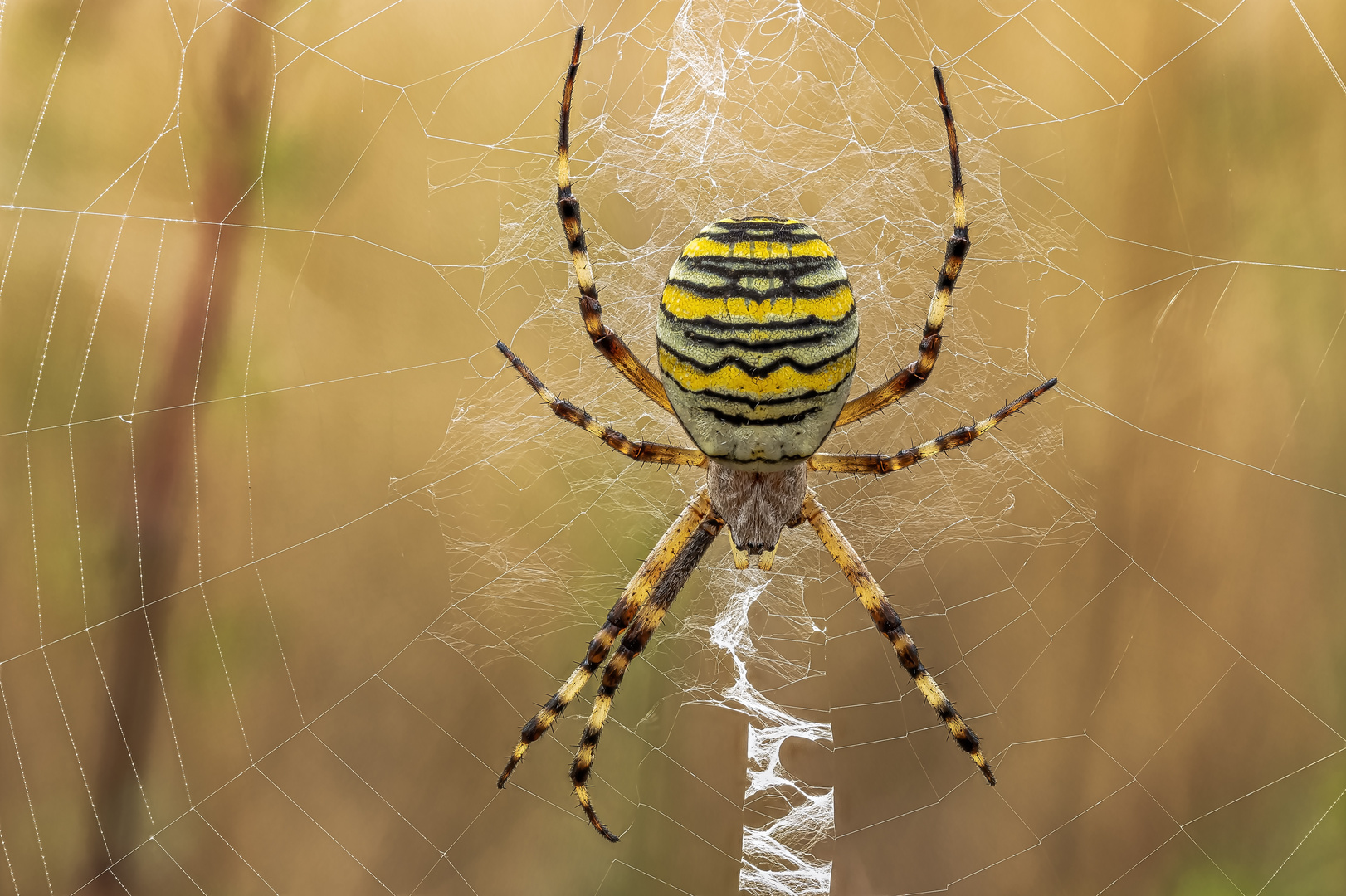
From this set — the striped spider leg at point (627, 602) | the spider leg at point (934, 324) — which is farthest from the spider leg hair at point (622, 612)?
the spider leg at point (934, 324)

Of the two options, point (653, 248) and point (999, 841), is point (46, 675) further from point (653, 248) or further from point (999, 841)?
point (999, 841)

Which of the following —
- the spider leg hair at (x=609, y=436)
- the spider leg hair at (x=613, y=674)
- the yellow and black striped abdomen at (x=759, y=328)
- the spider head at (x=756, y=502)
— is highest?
the yellow and black striped abdomen at (x=759, y=328)

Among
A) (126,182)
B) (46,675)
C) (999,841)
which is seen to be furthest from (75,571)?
(999,841)

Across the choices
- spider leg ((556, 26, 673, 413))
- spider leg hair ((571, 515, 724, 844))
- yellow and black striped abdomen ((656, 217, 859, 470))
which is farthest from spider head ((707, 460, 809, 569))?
yellow and black striped abdomen ((656, 217, 859, 470))

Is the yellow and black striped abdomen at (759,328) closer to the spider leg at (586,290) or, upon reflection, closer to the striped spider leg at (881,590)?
the spider leg at (586,290)

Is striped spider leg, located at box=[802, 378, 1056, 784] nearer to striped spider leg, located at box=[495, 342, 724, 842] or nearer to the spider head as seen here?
the spider head

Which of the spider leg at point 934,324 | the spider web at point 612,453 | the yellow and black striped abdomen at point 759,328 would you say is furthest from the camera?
the spider leg at point 934,324

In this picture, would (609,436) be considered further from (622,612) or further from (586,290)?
(622,612)
